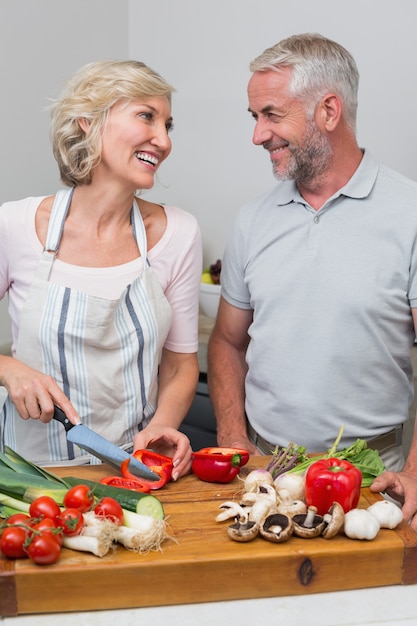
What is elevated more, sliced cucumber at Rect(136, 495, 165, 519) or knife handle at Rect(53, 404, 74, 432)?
knife handle at Rect(53, 404, 74, 432)

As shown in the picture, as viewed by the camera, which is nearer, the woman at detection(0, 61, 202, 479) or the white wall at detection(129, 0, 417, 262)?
the woman at detection(0, 61, 202, 479)

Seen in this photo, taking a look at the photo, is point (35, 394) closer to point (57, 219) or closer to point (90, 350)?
point (90, 350)

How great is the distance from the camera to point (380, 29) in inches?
122

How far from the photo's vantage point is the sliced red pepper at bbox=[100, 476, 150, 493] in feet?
5.15

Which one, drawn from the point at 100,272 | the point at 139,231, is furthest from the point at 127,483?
the point at 139,231

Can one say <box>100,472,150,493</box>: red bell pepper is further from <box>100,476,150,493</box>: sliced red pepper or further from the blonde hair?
the blonde hair

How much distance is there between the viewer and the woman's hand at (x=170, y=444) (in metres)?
1.69

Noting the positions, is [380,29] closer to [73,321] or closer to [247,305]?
[247,305]

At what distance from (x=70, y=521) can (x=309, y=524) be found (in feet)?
1.27

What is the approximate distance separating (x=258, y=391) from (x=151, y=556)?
33.8 inches

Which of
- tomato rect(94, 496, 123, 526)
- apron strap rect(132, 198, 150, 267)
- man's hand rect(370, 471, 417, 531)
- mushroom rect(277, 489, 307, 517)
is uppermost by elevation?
apron strap rect(132, 198, 150, 267)

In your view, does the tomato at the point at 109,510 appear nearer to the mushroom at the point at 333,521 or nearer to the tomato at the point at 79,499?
the tomato at the point at 79,499

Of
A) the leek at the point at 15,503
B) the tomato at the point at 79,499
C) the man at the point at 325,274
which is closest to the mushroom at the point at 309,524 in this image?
the tomato at the point at 79,499

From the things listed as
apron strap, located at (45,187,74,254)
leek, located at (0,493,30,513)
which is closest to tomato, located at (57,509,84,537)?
leek, located at (0,493,30,513)
